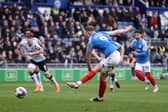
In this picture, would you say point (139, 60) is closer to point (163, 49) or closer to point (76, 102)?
point (76, 102)

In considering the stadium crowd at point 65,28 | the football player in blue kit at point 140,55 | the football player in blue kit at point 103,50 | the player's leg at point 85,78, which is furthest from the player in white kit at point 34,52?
the stadium crowd at point 65,28

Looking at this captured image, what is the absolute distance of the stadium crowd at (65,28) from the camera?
3559 centimetres

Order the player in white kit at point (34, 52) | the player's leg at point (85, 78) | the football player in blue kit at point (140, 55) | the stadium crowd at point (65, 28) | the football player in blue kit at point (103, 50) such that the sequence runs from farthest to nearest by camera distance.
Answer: the stadium crowd at point (65, 28), the football player in blue kit at point (140, 55), the player in white kit at point (34, 52), the football player in blue kit at point (103, 50), the player's leg at point (85, 78)

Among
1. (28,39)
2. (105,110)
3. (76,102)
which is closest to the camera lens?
(105,110)

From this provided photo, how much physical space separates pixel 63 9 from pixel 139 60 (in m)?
16.8

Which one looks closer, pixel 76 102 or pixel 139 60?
pixel 76 102

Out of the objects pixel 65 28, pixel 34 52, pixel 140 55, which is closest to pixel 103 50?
pixel 34 52

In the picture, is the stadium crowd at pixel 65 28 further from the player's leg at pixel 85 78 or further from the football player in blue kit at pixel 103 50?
the player's leg at pixel 85 78

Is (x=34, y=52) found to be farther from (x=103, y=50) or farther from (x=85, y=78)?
(x=85, y=78)

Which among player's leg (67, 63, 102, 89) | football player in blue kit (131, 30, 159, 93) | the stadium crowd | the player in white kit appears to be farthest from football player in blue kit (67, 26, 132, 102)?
the stadium crowd

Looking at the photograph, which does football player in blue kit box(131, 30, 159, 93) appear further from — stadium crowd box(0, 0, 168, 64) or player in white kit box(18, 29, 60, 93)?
stadium crowd box(0, 0, 168, 64)

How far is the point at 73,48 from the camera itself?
3822cm

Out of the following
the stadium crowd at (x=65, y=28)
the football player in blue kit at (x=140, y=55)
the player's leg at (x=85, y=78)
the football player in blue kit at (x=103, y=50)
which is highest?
the football player in blue kit at (x=103, y=50)

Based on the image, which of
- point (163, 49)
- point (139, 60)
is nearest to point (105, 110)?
point (139, 60)
